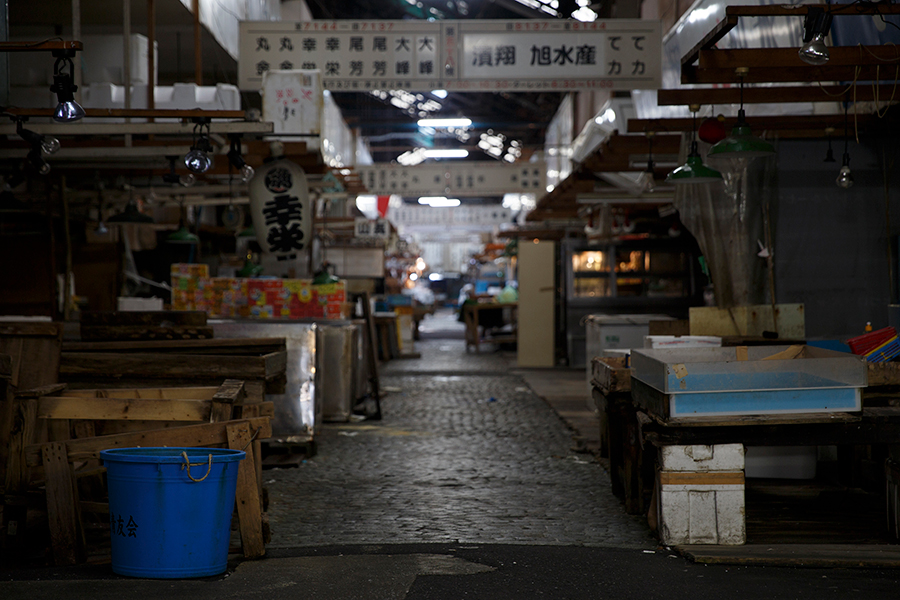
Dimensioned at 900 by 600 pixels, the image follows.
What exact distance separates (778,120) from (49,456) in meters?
6.84

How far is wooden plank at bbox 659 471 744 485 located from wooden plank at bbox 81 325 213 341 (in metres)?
3.85

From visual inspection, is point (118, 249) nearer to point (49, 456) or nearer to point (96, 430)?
point (96, 430)

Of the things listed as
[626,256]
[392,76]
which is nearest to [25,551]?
[392,76]

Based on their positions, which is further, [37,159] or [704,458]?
[37,159]

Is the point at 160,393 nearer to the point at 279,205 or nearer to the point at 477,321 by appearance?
the point at 279,205

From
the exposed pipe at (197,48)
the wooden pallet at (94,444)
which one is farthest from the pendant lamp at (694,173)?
the exposed pipe at (197,48)

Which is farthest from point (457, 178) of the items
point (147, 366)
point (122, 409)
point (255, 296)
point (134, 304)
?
point (122, 409)

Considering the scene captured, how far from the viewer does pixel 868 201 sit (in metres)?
8.41

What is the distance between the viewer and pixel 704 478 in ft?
16.3

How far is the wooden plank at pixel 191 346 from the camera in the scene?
21.4 feet

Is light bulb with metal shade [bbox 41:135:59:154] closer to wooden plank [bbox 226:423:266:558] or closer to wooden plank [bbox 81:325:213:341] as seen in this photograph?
wooden plank [bbox 81:325:213:341]

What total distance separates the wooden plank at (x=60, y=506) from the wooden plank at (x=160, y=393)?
0.85 meters

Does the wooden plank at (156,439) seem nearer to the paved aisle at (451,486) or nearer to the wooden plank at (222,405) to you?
the wooden plank at (222,405)

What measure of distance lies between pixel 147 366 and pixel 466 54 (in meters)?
5.99
